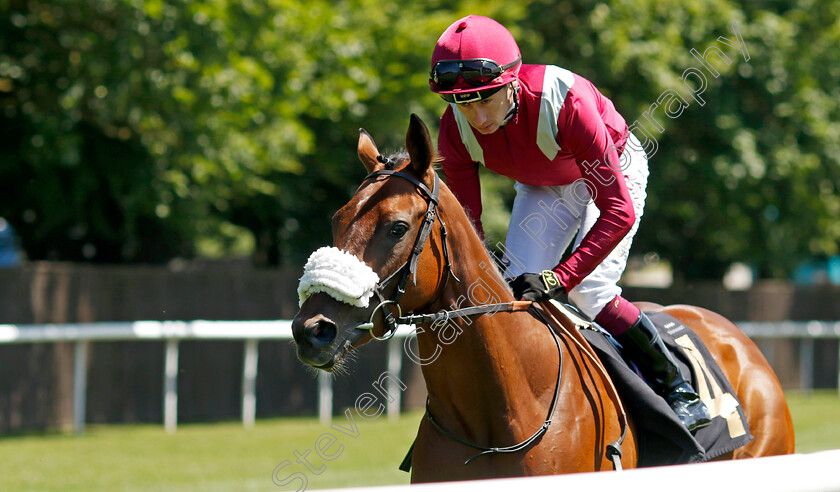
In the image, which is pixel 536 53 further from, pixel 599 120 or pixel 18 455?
pixel 599 120

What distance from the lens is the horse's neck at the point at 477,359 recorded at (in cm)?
311

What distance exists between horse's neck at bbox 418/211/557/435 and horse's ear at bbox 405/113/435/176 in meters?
0.31

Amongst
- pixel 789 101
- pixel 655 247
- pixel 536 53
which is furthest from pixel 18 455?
pixel 789 101

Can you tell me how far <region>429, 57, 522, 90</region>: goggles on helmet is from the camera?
3191 millimetres

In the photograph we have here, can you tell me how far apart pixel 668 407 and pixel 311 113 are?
789 centimetres

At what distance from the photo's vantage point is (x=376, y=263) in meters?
2.84

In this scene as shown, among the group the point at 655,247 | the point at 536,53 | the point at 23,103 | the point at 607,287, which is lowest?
the point at 655,247

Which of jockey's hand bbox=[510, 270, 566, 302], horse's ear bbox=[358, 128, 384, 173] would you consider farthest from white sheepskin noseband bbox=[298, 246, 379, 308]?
jockey's hand bbox=[510, 270, 566, 302]

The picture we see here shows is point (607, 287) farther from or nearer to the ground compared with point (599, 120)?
nearer to the ground

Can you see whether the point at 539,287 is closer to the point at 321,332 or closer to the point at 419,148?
the point at 419,148

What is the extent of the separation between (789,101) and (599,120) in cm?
1272

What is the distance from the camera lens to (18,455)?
8.04m

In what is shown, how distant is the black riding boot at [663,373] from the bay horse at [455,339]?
13.5 inches

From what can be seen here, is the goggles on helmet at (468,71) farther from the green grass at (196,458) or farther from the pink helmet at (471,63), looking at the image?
the green grass at (196,458)
